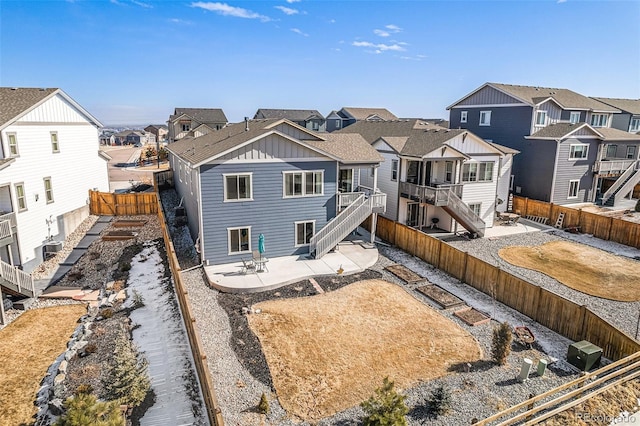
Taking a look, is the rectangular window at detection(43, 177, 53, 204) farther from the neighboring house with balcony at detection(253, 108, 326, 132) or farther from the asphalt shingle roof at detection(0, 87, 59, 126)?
the neighboring house with balcony at detection(253, 108, 326, 132)

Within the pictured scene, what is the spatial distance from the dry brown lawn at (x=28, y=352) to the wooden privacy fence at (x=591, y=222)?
1079 inches

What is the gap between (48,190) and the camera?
21.0 metres

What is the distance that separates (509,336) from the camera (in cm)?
1103

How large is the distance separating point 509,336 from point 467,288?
5.66 m

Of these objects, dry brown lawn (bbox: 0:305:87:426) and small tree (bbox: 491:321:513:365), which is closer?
dry brown lawn (bbox: 0:305:87:426)

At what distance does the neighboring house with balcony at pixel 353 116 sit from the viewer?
5781cm

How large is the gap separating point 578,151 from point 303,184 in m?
23.3

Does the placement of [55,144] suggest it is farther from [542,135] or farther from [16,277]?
[542,135]

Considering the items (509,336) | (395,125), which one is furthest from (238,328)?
(395,125)

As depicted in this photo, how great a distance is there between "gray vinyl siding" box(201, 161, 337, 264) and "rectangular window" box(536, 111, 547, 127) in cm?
2036

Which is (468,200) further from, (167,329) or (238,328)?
(167,329)

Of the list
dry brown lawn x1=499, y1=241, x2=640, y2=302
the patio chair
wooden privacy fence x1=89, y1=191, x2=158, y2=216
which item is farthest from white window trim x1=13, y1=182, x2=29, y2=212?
dry brown lawn x1=499, y1=241, x2=640, y2=302

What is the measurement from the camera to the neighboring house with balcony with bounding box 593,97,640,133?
3812cm

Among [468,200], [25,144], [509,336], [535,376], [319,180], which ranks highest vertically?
[25,144]
